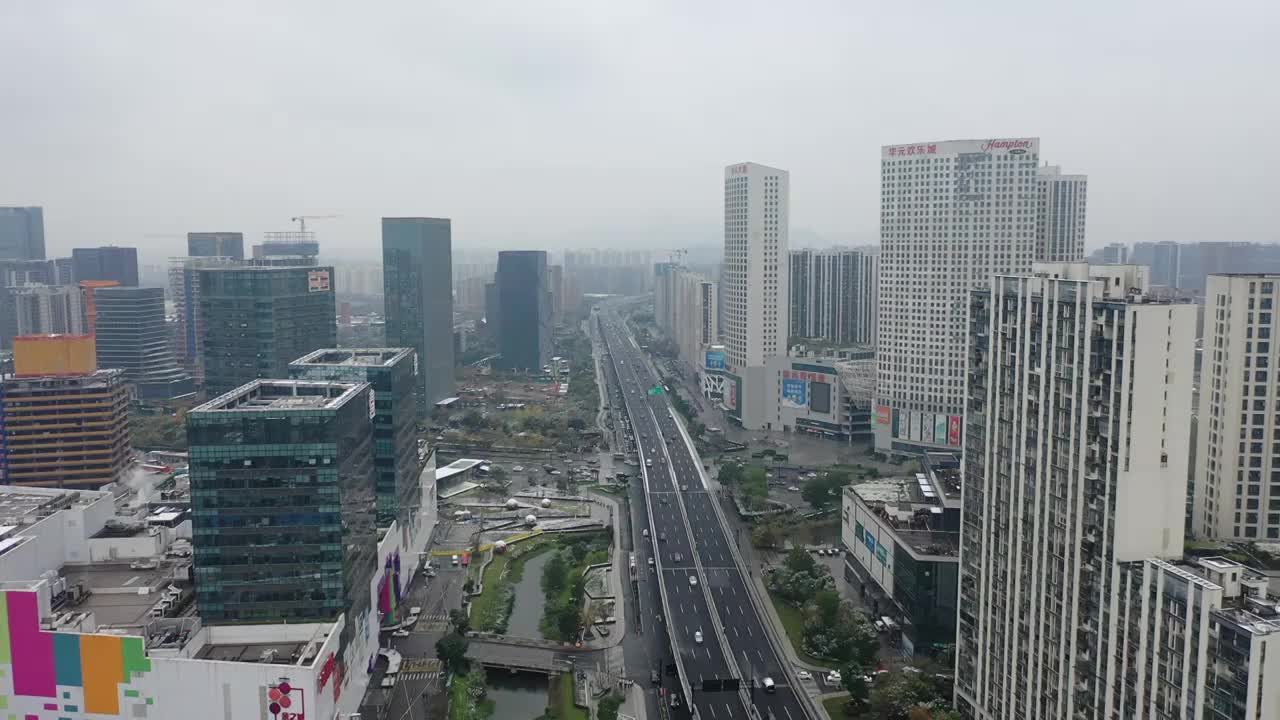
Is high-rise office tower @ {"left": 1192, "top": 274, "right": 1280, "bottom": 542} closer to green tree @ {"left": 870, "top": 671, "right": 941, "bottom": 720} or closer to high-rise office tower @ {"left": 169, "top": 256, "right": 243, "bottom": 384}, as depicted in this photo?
green tree @ {"left": 870, "top": 671, "right": 941, "bottom": 720}

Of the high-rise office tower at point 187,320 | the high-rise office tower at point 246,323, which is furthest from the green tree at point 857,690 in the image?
the high-rise office tower at point 187,320

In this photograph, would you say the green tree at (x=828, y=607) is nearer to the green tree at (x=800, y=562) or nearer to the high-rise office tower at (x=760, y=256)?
the green tree at (x=800, y=562)

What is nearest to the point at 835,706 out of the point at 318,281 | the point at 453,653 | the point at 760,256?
the point at 453,653

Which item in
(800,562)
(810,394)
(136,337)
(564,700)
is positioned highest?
(136,337)

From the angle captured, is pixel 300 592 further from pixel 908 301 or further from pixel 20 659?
pixel 908 301

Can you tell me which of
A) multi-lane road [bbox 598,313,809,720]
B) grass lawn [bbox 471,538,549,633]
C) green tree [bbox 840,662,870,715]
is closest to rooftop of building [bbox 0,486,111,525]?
grass lawn [bbox 471,538,549,633]

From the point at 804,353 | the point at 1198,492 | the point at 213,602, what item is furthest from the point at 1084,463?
the point at 804,353

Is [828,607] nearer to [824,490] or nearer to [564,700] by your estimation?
[564,700]
